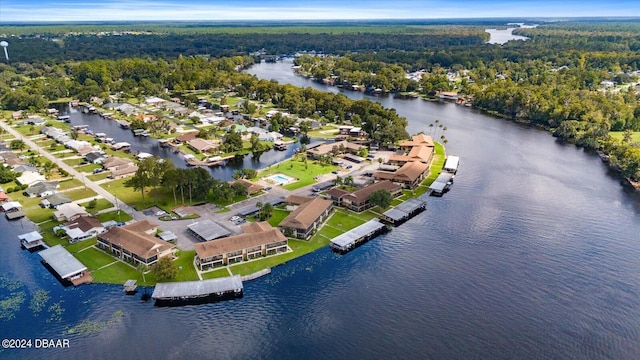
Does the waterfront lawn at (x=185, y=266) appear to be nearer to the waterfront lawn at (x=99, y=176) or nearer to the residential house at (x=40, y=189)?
the residential house at (x=40, y=189)

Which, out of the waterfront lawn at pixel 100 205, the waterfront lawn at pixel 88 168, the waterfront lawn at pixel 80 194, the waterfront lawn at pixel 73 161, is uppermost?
the waterfront lawn at pixel 73 161

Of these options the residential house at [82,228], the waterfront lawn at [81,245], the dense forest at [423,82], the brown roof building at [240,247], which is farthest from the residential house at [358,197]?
the waterfront lawn at [81,245]

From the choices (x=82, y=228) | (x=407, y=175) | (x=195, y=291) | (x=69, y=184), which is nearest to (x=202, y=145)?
(x=69, y=184)

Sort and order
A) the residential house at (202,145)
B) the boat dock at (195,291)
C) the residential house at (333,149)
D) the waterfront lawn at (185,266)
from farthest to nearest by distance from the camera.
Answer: the residential house at (202,145), the residential house at (333,149), the waterfront lawn at (185,266), the boat dock at (195,291)

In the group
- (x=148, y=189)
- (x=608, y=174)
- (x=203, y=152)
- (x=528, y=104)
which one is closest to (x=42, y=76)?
(x=203, y=152)

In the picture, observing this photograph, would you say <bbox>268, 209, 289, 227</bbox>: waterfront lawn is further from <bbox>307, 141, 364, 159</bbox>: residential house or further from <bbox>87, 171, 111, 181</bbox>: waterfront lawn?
<bbox>87, 171, 111, 181</bbox>: waterfront lawn

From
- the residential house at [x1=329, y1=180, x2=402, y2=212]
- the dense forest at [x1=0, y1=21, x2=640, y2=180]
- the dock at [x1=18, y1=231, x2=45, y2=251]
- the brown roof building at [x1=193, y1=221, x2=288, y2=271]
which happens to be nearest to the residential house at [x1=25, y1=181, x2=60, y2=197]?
the dock at [x1=18, y1=231, x2=45, y2=251]
